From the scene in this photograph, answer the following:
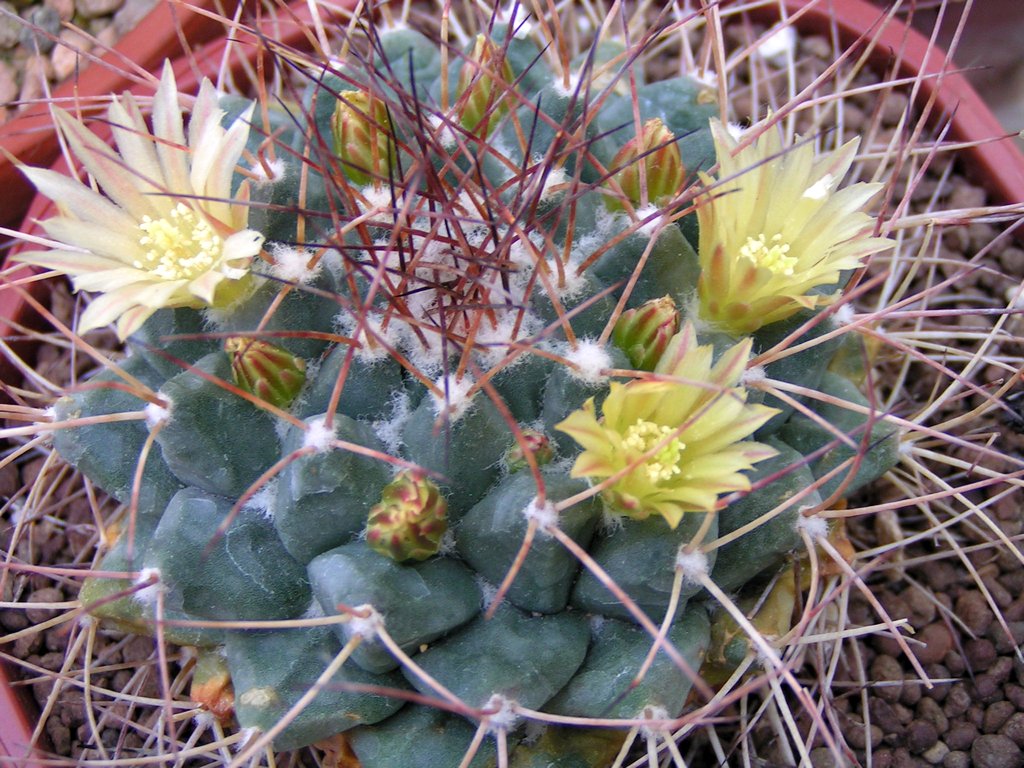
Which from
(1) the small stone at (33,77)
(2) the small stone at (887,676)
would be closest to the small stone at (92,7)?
(1) the small stone at (33,77)

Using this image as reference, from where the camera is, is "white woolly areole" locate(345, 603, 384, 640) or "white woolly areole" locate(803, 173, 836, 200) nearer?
"white woolly areole" locate(345, 603, 384, 640)

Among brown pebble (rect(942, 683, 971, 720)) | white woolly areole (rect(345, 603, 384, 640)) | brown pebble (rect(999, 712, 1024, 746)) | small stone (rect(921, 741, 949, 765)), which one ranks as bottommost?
brown pebble (rect(999, 712, 1024, 746))

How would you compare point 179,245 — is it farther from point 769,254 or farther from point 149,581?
point 769,254

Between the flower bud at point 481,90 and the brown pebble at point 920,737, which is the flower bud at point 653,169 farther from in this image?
the brown pebble at point 920,737

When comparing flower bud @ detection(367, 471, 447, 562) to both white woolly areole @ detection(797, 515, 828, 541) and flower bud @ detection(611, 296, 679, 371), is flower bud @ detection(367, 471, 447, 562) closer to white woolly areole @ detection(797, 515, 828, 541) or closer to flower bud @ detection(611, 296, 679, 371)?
flower bud @ detection(611, 296, 679, 371)

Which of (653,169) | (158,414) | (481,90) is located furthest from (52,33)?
(653,169)

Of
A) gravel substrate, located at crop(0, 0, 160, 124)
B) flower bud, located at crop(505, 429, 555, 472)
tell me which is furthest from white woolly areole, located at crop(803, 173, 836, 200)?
gravel substrate, located at crop(0, 0, 160, 124)
